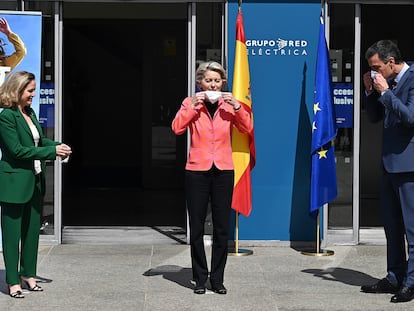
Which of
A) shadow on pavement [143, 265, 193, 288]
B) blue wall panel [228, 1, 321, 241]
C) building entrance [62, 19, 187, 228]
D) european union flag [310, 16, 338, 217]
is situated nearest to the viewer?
shadow on pavement [143, 265, 193, 288]

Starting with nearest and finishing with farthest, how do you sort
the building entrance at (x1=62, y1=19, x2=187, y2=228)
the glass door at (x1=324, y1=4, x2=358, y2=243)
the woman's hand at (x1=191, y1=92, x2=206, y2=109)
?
the woman's hand at (x1=191, y1=92, x2=206, y2=109)
the glass door at (x1=324, y1=4, x2=358, y2=243)
the building entrance at (x1=62, y1=19, x2=187, y2=228)

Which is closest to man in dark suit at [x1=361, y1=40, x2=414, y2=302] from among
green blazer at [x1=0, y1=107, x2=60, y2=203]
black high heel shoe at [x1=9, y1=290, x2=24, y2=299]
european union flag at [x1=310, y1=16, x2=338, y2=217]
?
european union flag at [x1=310, y1=16, x2=338, y2=217]

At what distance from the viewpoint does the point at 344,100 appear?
9.28 meters

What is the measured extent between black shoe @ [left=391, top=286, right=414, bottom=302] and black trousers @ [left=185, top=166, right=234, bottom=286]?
1349 mm

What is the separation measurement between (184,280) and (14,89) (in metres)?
2.12

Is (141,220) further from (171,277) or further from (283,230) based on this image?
(171,277)

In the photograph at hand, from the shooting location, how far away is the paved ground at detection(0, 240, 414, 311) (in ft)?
21.9

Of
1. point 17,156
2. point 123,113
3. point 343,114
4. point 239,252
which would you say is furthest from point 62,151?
point 123,113

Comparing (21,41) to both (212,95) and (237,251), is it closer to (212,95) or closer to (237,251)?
(212,95)

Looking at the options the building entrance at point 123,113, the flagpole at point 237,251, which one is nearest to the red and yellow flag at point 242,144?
the flagpole at point 237,251

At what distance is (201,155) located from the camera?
22.8 ft

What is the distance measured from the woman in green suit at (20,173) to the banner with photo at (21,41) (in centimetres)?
169

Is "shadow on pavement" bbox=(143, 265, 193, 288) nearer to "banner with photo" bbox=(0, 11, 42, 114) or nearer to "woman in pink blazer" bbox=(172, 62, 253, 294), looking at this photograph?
"woman in pink blazer" bbox=(172, 62, 253, 294)

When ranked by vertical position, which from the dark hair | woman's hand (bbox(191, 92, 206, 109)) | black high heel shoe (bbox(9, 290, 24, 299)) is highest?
the dark hair
